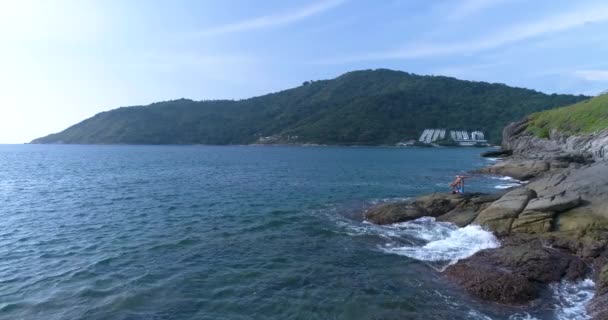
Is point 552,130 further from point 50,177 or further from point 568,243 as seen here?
point 50,177

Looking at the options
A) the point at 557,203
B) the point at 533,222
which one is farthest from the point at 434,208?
the point at 557,203

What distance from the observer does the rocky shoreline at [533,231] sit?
1725 cm

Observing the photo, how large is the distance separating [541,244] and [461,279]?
7.14 metres

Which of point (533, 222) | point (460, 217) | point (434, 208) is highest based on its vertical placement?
point (533, 222)

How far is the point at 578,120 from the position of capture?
80.1 metres

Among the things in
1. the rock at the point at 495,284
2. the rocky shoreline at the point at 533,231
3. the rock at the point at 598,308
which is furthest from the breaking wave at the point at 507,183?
the rock at the point at 598,308

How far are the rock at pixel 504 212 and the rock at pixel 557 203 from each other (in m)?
0.99

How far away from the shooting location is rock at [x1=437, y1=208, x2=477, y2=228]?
93.0 ft

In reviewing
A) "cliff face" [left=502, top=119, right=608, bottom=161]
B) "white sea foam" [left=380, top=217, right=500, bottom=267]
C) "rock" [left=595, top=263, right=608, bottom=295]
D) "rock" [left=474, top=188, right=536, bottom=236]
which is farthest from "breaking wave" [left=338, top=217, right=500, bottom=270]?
"cliff face" [left=502, top=119, right=608, bottom=161]

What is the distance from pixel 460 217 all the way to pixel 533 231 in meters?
5.83

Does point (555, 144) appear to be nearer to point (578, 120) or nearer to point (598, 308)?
point (578, 120)

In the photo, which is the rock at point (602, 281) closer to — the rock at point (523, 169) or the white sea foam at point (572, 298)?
the white sea foam at point (572, 298)

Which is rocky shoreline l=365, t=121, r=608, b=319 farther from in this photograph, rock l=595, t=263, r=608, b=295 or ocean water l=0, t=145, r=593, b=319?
ocean water l=0, t=145, r=593, b=319

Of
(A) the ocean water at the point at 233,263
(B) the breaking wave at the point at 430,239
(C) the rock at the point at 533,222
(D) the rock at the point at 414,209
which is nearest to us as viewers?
(A) the ocean water at the point at 233,263
